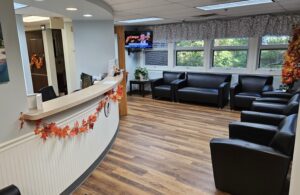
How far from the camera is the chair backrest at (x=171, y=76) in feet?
21.4

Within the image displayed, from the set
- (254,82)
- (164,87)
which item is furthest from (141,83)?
(254,82)

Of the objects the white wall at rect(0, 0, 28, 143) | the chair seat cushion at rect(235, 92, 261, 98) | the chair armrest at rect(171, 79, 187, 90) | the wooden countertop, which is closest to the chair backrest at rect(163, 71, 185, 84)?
the chair armrest at rect(171, 79, 187, 90)

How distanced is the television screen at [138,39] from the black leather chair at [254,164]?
5070 mm

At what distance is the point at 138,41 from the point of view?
22.2 ft

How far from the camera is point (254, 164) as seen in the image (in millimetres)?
2041

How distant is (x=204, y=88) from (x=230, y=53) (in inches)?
46.6

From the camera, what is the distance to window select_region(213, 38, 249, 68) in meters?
5.71

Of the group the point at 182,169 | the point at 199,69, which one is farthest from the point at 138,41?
the point at 182,169

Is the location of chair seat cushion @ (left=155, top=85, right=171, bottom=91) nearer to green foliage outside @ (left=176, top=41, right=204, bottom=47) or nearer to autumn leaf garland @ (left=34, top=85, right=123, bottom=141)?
green foliage outside @ (left=176, top=41, right=204, bottom=47)

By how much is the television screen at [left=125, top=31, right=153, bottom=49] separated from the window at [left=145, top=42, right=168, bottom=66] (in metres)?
0.45

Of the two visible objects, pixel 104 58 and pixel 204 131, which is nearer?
pixel 204 131

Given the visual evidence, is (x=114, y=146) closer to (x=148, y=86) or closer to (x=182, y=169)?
(x=182, y=169)

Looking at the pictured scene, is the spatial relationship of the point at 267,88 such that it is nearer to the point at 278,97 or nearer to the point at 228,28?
the point at 278,97

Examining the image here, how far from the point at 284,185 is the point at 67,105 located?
2.15 meters
